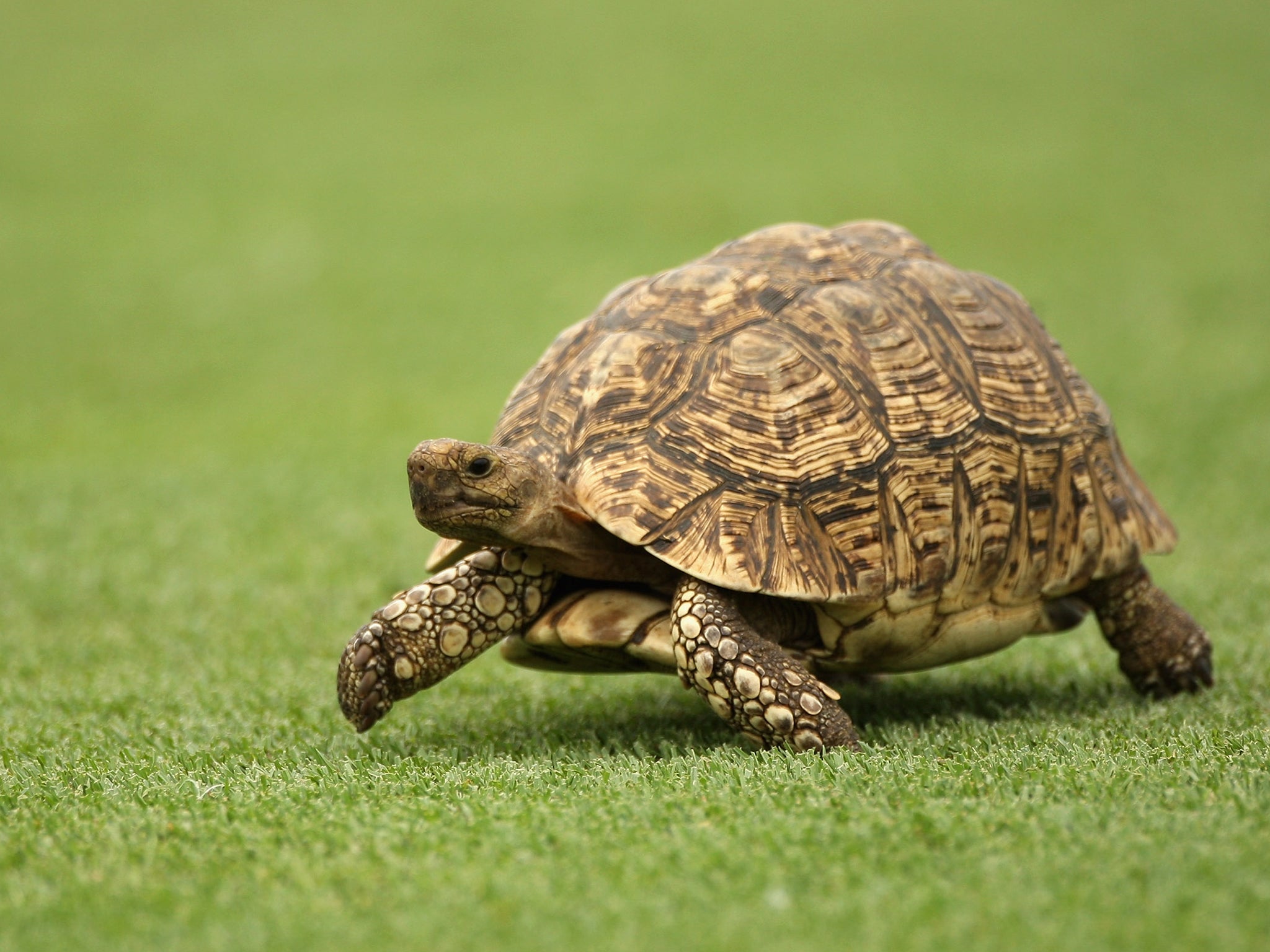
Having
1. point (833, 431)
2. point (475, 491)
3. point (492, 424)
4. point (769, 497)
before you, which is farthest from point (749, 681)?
point (492, 424)

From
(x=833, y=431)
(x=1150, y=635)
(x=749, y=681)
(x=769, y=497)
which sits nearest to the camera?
(x=749, y=681)

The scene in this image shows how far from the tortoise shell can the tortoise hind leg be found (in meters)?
0.19

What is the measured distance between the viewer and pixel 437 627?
4.24m

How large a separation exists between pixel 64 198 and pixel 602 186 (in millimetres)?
6727

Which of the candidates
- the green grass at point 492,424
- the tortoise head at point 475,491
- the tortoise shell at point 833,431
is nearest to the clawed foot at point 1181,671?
the green grass at point 492,424

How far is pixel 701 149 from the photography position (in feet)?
66.6

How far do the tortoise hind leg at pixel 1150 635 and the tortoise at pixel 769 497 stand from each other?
0.82 ft

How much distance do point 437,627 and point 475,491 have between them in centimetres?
54

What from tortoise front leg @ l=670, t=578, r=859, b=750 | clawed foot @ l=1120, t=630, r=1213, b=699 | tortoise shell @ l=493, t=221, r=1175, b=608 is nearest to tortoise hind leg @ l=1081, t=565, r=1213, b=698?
clawed foot @ l=1120, t=630, r=1213, b=699

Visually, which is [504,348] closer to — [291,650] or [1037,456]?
[291,650]

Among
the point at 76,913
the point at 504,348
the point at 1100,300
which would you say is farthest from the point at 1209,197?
the point at 76,913

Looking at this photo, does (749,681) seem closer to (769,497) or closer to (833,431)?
(769,497)

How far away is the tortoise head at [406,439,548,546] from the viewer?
3.89 meters

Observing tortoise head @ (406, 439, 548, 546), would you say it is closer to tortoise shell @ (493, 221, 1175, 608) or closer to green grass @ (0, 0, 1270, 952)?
tortoise shell @ (493, 221, 1175, 608)
